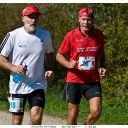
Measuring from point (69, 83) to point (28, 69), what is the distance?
119 centimetres

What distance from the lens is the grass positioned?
11074mm

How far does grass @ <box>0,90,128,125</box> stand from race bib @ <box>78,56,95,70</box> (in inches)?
125

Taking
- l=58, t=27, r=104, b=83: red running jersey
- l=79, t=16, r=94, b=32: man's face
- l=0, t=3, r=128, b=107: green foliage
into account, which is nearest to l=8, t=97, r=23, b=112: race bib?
l=58, t=27, r=104, b=83: red running jersey

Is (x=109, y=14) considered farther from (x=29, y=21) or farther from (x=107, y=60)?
(x=29, y=21)

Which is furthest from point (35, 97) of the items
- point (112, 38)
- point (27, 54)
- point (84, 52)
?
point (112, 38)

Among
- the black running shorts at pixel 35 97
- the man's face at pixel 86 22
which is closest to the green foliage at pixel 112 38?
the man's face at pixel 86 22

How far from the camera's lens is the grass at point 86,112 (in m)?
11.1

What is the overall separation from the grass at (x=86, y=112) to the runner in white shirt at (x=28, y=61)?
3.82 meters

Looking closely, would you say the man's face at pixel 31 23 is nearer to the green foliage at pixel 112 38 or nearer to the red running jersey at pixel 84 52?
the red running jersey at pixel 84 52

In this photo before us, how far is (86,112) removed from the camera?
12609 millimetres

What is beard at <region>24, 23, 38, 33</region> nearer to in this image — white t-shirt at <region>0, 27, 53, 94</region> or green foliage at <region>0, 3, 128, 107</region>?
white t-shirt at <region>0, 27, 53, 94</region>

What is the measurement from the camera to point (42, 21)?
1895cm

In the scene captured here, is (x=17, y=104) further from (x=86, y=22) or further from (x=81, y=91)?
(x=86, y=22)

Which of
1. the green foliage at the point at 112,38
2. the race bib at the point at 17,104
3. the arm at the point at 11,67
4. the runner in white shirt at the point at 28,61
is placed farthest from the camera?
the green foliage at the point at 112,38
